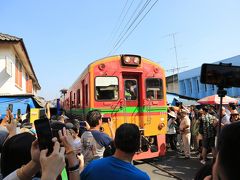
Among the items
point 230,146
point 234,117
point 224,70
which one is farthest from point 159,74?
point 230,146

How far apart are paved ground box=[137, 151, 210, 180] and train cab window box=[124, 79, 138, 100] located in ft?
7.15

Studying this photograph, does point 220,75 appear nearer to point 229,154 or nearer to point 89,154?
point 229,154

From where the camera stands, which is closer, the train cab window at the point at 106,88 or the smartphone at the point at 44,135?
the smartphone at the point at 44,135

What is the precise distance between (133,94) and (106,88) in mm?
932

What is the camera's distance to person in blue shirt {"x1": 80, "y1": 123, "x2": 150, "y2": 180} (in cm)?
246

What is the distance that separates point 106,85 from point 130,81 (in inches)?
33.2

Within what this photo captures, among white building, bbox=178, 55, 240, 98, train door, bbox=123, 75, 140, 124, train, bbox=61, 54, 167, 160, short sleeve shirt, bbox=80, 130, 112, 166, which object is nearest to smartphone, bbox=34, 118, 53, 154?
short sleeve shirt, bbox=80, 130, 112, 166

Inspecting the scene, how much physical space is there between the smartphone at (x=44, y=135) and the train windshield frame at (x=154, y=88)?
25.9 ft

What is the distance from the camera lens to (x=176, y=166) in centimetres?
908

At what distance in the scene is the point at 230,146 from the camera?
1.35 metres

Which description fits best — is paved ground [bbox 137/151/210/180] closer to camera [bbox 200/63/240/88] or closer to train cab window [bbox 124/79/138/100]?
train cab window [bbox 124/79/138/100]

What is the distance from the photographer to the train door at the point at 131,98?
9.16 meters

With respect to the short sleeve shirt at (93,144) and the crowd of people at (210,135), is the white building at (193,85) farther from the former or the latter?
the short sleeve shirt at (93,144)

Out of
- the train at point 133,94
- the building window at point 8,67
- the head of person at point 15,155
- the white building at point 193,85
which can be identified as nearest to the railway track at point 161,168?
the train at point 133,94
